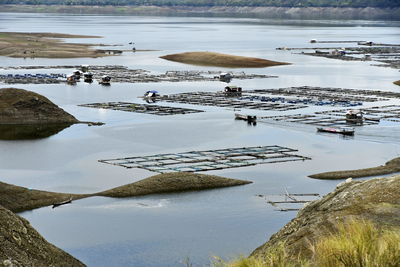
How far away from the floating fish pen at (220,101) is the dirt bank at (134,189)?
1888 inches

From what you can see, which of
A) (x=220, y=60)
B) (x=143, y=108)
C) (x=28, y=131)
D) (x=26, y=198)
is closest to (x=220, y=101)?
(x=143, y=108)

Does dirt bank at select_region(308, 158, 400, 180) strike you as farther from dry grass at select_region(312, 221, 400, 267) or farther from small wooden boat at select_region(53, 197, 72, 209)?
dry grass at select_region(312, 221, 400, 267)

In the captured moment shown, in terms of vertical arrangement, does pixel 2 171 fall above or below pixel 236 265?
below

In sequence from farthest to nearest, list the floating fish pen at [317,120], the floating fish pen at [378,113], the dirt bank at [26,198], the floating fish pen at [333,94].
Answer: the floating fish pen at [333,94]
the floating fish pen at [378,113]
the floating fish pen at [317,120]
the dirt bank at [26,198]

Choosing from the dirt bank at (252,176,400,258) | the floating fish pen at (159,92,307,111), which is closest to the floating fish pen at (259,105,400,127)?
the floating fish pen at (159,92,307,111)

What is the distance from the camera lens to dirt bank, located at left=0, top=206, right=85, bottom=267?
26109 millimetres

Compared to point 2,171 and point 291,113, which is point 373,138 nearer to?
point 291,113

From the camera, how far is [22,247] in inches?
1085

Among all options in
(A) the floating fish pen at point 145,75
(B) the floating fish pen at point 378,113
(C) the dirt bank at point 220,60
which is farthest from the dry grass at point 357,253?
(C) the dirt bank at point 220,60

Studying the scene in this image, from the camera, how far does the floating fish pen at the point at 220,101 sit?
104994 mm

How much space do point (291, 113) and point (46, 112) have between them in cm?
3143

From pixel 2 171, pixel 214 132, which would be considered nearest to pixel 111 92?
pixel 214 132

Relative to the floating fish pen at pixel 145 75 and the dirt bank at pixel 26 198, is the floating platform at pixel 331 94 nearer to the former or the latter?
the floating fish pen at pixel 145 75

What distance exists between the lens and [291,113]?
99.2 meters
